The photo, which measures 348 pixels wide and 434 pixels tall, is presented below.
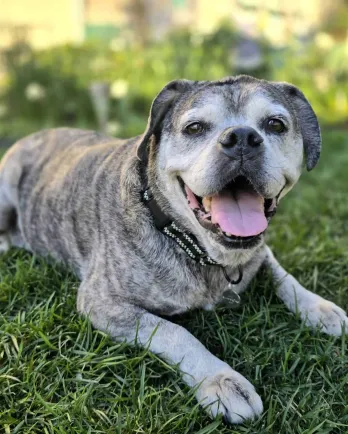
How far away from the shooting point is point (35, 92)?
759 centimetres

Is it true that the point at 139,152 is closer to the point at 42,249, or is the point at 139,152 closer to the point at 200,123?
the point at 200,123

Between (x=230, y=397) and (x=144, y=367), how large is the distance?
0.44 m

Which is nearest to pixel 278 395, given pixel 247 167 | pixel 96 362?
pixel 96 362

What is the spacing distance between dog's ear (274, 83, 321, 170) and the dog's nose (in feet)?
2.12

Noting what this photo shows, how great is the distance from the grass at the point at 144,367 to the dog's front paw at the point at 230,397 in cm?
4

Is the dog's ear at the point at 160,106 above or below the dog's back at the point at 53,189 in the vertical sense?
above

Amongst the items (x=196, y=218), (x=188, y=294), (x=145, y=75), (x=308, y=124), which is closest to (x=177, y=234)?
(x=196, y=218)

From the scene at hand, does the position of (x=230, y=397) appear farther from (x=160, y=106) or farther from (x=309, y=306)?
(x=160, y=106)

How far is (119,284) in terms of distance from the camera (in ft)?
8.85

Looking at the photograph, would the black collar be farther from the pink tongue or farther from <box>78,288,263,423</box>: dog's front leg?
<box>78,288,263,423</box>: dog's front leg

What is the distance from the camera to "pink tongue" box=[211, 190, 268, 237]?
237 centimetres

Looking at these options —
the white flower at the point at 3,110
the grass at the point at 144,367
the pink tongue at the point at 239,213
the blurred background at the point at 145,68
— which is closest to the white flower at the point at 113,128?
the blurred background at the point at 145,68

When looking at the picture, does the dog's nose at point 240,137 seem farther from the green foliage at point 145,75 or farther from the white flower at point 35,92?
the white flower at point 35,92

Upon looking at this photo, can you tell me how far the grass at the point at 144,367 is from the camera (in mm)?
2098
